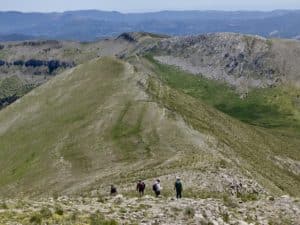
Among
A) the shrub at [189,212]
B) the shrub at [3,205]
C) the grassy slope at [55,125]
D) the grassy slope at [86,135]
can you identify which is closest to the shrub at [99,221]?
the shrub at [189,212]

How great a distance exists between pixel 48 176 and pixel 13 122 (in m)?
50.6

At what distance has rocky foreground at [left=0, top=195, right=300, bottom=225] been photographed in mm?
34947

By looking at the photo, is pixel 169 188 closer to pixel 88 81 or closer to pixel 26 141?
pixel 26 141

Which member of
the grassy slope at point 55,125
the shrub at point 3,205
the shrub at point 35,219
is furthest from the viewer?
the grassy slope at point 55,125

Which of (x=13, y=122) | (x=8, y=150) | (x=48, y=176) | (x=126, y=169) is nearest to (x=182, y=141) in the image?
(x=126, y=169)

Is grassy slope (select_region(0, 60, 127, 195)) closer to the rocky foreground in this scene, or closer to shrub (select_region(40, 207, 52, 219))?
the rocky foreground

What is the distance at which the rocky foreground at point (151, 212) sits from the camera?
34.9 meters

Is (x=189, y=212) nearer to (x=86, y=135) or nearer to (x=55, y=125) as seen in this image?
(x=86, y=135)

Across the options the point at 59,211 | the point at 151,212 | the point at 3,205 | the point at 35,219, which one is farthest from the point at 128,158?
the point at 35,219

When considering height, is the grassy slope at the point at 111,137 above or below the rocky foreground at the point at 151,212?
below

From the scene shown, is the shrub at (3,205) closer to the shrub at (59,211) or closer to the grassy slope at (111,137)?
the shrub at (59,211)

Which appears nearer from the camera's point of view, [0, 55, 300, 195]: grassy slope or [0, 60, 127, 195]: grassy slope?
[0, 55, 300, 195]: grassy slope

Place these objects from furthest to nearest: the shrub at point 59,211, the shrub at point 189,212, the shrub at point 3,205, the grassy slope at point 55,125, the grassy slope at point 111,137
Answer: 1. the grassy slope at point 55,125
2. the grassy slope at point 111,137
3. the shrub at point 3,205
4. the shrub at point 189,212
5. the shrub at point 59,211

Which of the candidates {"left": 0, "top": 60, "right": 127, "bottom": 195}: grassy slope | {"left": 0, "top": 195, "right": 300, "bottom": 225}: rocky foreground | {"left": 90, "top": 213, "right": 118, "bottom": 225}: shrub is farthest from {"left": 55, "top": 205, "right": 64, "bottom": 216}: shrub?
{"left": 0, "top": 60, "right": 127, "bottom": 195}: grassy slope
